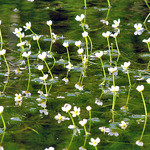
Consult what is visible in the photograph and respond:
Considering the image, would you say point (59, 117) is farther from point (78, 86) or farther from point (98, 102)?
point (78, 86)

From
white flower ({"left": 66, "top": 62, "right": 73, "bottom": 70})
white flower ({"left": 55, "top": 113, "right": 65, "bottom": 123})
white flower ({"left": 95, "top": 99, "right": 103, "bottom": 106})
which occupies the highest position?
white flower ({"left": 55, "top": 113, "right": 65, "bottom": 123})

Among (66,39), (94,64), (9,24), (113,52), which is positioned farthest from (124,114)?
(9,24)

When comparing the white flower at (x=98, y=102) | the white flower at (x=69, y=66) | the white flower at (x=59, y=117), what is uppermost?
the white flower at (x=59, y=117)

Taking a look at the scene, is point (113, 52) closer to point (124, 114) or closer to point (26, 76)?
point (26, 76)

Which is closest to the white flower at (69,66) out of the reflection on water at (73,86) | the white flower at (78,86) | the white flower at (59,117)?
the reflection on water at (73,86)

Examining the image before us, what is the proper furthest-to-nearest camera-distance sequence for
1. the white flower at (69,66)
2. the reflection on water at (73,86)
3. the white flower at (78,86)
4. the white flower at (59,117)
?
the white flower at (69,66) → the white flower at (78,86) → the white flower at (59,117) → the reflection on water at (73,86)

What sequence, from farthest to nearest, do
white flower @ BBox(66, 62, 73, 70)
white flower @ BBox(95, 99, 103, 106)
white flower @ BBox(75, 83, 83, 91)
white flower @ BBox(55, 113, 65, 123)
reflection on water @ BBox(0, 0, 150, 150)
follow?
1. white flower @ BBox(66, 62, 73, 70)
2. white flower @ BBox(75, 83, 83, 91)
3. white flower @ BBox(95, 99, 103, 106)
4. white flower @ BBox(55, 113, 65, 123)
5. reflection on water @ BBox(0, 0, 150, 150)

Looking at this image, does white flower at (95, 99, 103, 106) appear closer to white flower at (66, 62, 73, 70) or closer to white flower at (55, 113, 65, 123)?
white flower at (55, 113, 65, 123)

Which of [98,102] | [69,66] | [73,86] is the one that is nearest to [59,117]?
[98,102]

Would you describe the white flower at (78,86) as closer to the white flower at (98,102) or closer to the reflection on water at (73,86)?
the reflection on water at (73,86)

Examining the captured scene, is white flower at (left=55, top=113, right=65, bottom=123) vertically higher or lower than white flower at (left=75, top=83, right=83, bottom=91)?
higher

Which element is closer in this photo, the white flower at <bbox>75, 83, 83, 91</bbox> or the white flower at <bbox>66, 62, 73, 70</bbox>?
the white flower at <bbox>75, 83, 83, 91</bbox>

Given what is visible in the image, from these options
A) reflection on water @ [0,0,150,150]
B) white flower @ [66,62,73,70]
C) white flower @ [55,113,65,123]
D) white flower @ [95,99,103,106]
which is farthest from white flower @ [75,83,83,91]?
white flower @ [55,113,65,123]

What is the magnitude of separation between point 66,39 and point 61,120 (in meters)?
1.74
